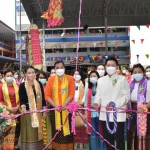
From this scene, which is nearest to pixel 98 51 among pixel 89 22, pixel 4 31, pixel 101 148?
pixel 4 31

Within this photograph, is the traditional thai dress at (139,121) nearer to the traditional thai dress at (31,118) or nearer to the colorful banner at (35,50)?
the traditional thai dress at (31,118)

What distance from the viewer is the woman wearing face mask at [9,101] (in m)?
4.88

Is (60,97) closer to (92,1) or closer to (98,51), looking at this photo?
(92,1)

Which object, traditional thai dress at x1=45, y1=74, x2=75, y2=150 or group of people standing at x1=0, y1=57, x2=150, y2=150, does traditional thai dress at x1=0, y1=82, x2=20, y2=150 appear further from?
traditional thai dress at x1=45, y1=74, x2=75, y2=150

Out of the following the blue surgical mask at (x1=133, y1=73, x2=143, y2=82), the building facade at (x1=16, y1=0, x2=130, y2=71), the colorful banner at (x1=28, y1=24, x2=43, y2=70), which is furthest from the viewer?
the building facade at (x1=16, y1=0, x2=130, y2=71)

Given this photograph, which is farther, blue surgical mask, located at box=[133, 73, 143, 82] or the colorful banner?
the colorful banner

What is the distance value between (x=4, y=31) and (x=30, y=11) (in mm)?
Result: 27682

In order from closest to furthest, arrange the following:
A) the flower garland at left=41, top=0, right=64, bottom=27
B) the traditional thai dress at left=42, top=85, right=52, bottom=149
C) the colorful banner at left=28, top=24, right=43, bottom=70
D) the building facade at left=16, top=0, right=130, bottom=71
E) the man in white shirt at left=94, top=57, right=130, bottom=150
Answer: the man in white shirt at left=94, top=57, right=130, bottom=150
the traditional thai dress at left=42, top=85, right=52, bottom=149
the flower garland at left=41, top=0, right=64, bottom=27
the colorful banner at left=28, top=24, right=43, bottom=70
the building facade at left=16, top=0, right=130, bottom=71

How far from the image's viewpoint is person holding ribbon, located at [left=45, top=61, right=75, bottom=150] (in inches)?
174

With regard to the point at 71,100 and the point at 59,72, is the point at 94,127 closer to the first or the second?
the point at 71,100

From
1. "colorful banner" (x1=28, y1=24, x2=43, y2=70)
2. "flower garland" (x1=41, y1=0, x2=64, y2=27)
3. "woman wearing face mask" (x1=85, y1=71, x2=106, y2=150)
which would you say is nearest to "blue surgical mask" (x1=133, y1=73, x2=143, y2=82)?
"woman wearing face mask" (x1=85, y1=71, x2=106, y2=150)

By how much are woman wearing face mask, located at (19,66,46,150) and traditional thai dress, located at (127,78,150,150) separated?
1293 mm

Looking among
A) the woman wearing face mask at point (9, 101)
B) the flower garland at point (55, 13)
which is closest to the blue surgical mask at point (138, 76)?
the woman wearing face mask at point (9, 101)

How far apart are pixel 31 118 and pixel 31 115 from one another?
0.14 ft
